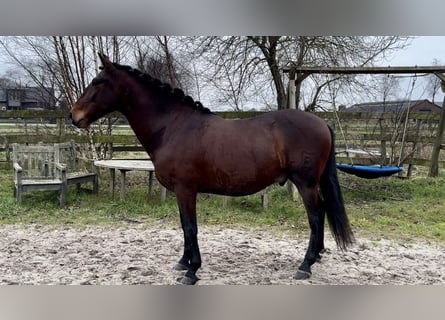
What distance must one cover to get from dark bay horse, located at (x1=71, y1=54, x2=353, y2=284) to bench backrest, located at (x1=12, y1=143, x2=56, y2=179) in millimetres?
1503

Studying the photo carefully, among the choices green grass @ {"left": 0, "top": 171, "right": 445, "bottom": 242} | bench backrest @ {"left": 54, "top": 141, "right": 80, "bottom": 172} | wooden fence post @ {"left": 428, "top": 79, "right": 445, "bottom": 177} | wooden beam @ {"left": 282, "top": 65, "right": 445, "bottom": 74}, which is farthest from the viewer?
wooden fence post @ {"left": 428, "top": 79, "right": 445, "bottom": 177}

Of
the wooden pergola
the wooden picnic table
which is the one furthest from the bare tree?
the wooden picnic table

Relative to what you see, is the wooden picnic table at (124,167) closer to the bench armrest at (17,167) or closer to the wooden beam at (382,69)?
the bench armrest at (17,167)

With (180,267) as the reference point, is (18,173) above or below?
above

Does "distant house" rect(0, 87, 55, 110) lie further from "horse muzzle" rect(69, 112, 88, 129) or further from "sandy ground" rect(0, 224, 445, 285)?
"horse muzzle" rect(69, 112, 88, 129)

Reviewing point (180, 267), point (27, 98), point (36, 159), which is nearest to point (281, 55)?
point (180, 267)

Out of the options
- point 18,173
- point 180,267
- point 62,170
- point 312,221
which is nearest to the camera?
point 312,221

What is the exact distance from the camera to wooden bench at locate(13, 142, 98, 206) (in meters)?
3.03

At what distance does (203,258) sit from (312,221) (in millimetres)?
711

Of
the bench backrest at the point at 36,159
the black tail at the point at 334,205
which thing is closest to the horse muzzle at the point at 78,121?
the black tail at the point at 334,205

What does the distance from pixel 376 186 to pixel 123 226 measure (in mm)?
2323

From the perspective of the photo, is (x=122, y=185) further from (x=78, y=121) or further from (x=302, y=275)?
(x=302, y=275)

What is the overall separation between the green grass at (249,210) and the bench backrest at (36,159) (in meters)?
0.19

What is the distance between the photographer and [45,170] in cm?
324
